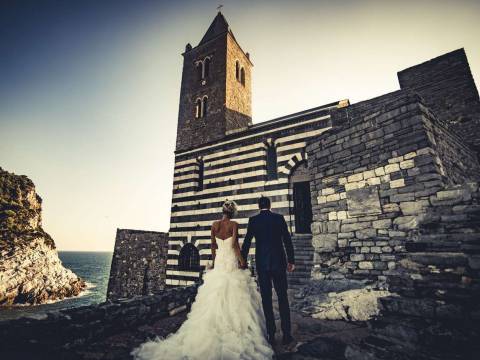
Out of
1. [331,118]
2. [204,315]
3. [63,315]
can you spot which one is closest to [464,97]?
[331,118]

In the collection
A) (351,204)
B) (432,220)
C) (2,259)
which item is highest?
(351,204)

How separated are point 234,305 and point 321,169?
4368 mm

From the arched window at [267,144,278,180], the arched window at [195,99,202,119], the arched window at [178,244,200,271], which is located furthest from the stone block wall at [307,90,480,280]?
the arched window at [195,99,202,119]

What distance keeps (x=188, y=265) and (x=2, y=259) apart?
22.9m

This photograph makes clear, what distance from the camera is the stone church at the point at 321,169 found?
4.57 metres

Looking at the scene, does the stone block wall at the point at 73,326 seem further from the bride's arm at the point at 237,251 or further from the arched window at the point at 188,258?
the arched window at the point at 188,258

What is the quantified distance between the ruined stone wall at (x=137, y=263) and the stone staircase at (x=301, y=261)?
34.9ft

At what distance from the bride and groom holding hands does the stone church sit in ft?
8.21

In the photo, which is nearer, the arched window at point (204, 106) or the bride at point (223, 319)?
the bride at point (223, 319)

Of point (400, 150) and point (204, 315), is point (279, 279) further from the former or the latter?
→ point (400, 150)

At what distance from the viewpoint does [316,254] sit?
5.57m

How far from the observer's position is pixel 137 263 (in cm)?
1597

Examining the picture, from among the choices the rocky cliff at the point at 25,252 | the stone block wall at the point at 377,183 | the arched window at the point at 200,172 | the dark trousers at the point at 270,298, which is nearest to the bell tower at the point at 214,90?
the arched window at the point at 200,172

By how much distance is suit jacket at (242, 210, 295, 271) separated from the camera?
3.21 metres
